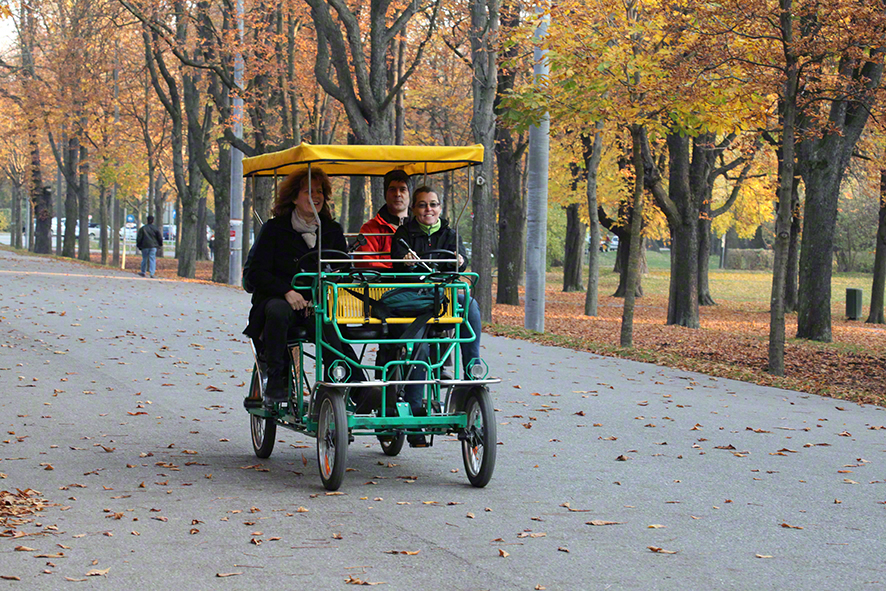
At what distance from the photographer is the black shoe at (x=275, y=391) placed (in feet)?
24.7

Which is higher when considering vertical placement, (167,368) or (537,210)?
(537,210)

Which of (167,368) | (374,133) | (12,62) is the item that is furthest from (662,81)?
(12,62)

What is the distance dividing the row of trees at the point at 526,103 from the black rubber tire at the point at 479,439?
6.72ft

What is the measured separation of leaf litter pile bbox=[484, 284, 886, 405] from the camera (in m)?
14.0

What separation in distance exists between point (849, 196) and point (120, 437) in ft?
178

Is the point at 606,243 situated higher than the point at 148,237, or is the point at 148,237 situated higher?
the point at 606,243

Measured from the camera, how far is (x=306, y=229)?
776 centimetres

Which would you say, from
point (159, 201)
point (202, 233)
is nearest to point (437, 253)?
point (159, 201)

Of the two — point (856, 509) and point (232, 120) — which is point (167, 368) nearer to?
point (856, 509)

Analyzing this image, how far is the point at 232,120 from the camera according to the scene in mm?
28375

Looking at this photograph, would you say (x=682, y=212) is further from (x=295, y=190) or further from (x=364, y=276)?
(x=364, y=276)

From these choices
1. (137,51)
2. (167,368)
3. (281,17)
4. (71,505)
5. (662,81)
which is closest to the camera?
(71,505)

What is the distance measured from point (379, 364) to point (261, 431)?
50.3 inches

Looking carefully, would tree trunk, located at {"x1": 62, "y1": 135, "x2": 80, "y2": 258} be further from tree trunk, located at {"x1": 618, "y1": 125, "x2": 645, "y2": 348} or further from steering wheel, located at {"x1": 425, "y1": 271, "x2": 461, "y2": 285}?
steering wheel, located at {"x1": 425, "y1": 271, "x2": 461, "y2": 285}
